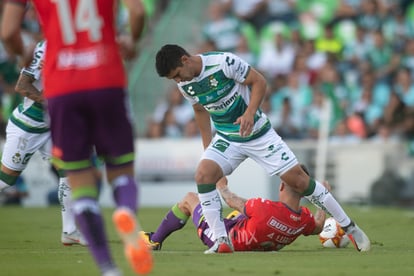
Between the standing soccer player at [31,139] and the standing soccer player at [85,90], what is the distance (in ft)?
14.7

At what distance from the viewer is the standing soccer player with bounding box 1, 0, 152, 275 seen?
8086 mm

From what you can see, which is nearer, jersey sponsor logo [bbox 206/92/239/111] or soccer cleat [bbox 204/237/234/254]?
soccer cleat [bbox 204/237/234/254]

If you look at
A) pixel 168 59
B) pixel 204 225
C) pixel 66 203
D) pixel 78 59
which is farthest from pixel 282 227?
pixel 78 59

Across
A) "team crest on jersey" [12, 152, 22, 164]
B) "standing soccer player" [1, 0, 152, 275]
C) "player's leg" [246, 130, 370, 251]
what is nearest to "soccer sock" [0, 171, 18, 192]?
"team crest on jersey" [12, 152, 22, 164]

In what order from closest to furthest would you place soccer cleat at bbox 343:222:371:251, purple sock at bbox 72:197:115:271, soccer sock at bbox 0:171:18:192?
purple sock at bbox 72:197:115:271, soccer cleat at bbox 343:222:371:251, soccer sock at bbox 0:171:18:192

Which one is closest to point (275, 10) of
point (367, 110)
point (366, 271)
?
point (367, 110)

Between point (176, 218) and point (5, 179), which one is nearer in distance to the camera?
point (176, 218)

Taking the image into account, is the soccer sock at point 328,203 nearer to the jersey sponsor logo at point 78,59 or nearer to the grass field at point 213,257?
the grass field at point 213,257

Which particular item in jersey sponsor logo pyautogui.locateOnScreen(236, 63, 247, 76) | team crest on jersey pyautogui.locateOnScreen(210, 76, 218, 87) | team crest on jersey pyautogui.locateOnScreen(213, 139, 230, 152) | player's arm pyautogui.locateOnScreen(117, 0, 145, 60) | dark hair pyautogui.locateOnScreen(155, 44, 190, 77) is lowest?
team crest on jersey pyautogui.locateOnScreen(213, 139, 230, 152)

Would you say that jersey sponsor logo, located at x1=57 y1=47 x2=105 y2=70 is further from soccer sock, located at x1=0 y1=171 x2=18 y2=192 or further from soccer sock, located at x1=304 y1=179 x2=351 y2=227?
soccer sock, located at x1=0 y1=171 x2=18 y2=192

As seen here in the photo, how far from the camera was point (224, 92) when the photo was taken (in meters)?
11.5

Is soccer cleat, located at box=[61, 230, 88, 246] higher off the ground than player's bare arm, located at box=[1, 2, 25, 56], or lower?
lower

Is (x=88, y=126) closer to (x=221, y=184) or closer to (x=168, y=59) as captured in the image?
(x=168, y=59)

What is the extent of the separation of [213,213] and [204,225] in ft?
1.01
